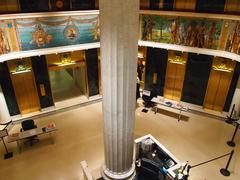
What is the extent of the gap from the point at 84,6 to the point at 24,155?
24.7ft

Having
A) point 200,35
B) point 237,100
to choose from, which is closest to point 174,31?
point 200,35

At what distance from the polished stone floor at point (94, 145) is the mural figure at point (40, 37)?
4.17 meters

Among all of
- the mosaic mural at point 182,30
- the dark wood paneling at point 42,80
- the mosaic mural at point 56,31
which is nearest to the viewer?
the mosaic mural at point 56,31

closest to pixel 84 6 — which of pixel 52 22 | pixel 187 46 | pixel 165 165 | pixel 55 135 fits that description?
pixel 52 22

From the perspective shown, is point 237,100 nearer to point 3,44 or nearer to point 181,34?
point 181,34

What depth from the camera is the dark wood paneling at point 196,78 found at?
10.9 metres

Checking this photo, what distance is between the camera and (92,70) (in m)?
12.1

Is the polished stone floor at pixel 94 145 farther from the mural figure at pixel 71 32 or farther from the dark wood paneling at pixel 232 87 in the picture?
the mural figure at pixel 71 32

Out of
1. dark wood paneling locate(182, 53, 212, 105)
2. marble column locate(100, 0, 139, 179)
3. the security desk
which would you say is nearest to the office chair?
the security desk

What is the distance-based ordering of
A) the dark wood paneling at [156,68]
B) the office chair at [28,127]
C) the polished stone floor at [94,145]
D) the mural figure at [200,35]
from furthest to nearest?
the dark wood paneling at [156,68] < the mural figure at [200,35] < the office chair at [28,127] < the polished stone floor at [94,145]

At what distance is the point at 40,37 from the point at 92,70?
3.67 metres

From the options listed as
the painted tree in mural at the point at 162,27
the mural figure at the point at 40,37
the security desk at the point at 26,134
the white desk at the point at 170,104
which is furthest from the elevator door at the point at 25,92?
the painted tree in mural at the point at 162,27

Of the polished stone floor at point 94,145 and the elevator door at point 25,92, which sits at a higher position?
the elevator door at point 25,92

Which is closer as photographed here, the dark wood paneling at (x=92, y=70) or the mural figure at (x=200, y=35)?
the mural figure at (x=200, y=35)
